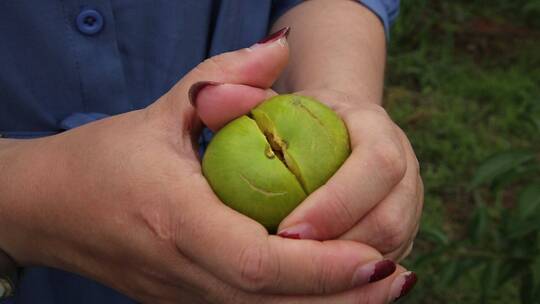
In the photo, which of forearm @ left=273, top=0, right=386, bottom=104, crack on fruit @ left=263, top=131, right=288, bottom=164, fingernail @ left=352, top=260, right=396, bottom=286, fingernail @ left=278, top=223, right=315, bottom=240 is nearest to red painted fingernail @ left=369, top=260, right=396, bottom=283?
fingernail @ left=352, top=260, right=396, bottom=286

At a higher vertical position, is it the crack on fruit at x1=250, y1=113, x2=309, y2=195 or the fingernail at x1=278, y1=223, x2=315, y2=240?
the crack on fruit at x1=250, y1=113, x2=309, y2=195

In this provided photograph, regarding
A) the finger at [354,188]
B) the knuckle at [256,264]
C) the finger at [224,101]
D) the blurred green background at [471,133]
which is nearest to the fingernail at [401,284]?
the finger at [354,188]

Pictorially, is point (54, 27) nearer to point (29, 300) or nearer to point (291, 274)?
point (29, 300)

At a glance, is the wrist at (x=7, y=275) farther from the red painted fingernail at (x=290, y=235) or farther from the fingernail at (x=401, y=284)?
the fingernail at (x=401, y=284)

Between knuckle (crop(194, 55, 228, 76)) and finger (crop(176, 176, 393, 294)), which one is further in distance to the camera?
knuckle (crop(194, 55, 228, 76))

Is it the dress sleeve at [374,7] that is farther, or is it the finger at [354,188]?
the dress sleeve at [374,7]

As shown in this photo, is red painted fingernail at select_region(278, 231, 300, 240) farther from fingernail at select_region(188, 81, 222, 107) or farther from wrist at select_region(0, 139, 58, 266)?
wrist at select_region(0, 139, 58, 266)

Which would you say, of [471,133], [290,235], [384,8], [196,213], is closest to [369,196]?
[290,235]
